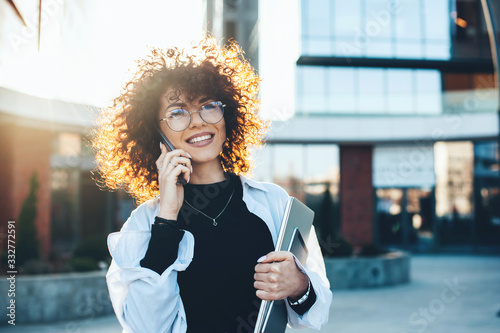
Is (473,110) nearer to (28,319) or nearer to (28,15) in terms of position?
(28,319)

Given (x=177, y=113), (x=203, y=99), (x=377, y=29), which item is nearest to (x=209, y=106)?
(x=203, y=99)

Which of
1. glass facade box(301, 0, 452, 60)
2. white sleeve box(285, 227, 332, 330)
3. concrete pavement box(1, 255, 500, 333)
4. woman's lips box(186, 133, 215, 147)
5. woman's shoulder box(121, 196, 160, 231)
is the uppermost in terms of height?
glass facade box(301, 0, 452, 60)

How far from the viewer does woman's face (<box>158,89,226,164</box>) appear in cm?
207

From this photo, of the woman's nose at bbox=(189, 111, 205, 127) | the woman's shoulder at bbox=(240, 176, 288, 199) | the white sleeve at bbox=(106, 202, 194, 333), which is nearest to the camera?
the white sleeve at bbox=(106, 202, 194, 333)

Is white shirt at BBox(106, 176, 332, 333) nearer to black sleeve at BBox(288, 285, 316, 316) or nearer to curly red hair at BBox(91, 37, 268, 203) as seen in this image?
black sleeve at BBox(288, 285, 316, 316)

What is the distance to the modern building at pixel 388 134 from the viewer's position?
19.8 m

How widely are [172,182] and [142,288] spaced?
0.40m

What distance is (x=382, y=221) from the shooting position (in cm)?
2072

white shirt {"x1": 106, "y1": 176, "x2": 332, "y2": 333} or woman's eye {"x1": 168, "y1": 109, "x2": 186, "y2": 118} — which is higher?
woman's eye {"x1": 168, "y1": 109, "x2": 186, "y2": 118}

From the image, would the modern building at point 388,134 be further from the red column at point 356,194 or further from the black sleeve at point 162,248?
the black sleeve at point 162,248

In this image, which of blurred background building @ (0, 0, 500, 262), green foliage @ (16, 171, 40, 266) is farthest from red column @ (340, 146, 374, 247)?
green foliage @ (16, 171, 40, 266)

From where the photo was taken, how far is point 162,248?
1777mm

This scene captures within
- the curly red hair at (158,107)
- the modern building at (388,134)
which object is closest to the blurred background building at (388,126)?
the modern building at (388,134)

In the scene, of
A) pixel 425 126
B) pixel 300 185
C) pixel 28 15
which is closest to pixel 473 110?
pixel 425 126
